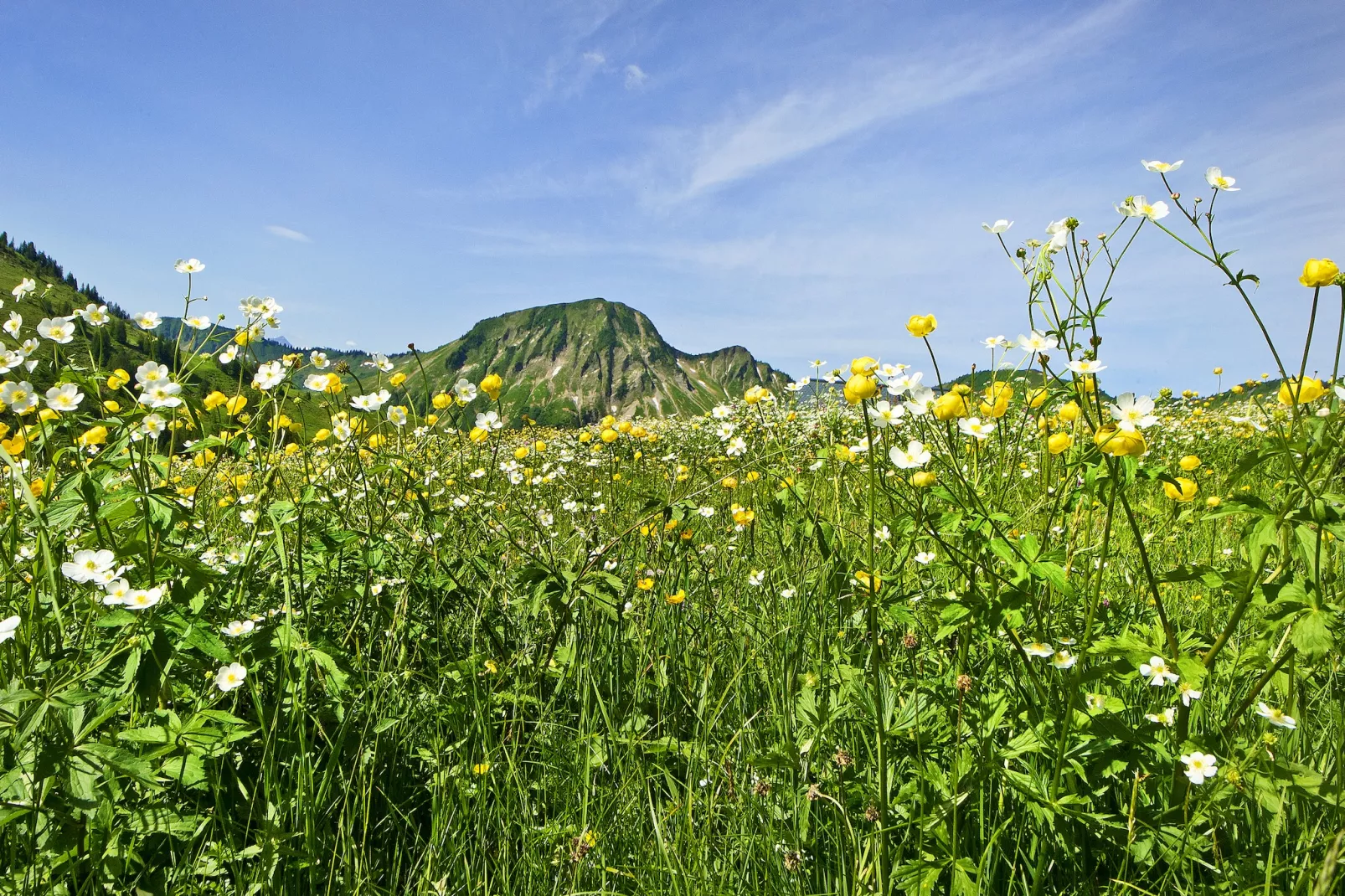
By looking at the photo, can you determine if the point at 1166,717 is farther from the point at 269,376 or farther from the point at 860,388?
the point at 269,376

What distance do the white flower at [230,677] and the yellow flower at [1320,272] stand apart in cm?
274

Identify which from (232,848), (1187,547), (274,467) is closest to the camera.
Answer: (232,848)

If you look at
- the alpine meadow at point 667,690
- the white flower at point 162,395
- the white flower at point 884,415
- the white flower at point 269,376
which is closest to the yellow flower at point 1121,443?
the alpine meadow at point 667,690

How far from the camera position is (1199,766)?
60.6 inches

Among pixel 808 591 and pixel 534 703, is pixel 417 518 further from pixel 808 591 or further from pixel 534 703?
pixel 808 591

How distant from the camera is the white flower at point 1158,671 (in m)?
1.57

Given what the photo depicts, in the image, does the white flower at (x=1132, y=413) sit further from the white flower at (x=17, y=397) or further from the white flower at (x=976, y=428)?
the white flower at (x=17, y=397)

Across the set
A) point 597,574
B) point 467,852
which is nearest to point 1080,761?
point 597,574

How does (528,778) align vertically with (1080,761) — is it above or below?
below

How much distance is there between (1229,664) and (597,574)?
1767mm

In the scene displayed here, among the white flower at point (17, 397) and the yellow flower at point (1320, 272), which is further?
the white flower at point (17, 397)

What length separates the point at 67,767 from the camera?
1443mm

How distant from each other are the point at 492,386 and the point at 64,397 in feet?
4.38

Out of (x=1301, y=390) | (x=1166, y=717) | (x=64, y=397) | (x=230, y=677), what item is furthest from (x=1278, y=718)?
(x=64, y=397)
